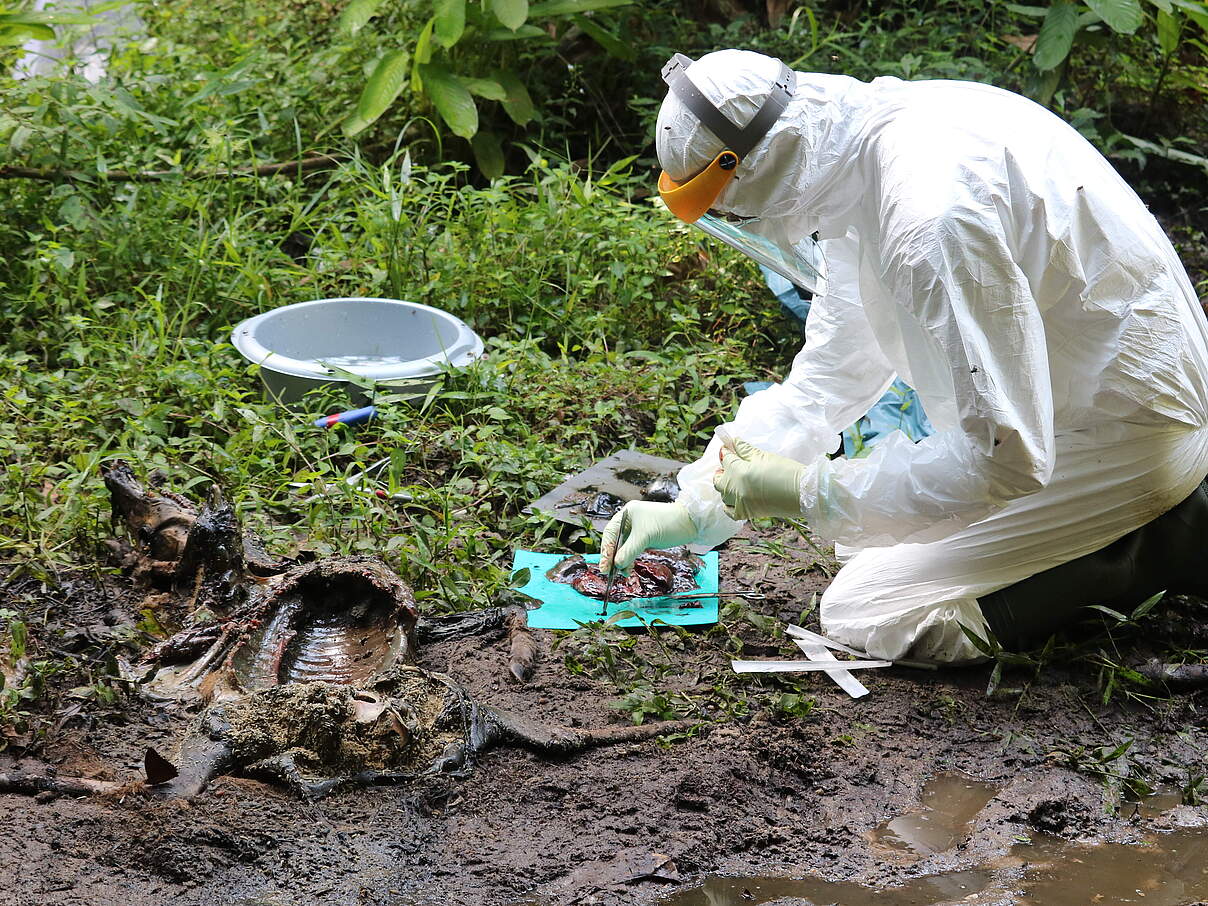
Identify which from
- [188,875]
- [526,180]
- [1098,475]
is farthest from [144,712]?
[526,180]

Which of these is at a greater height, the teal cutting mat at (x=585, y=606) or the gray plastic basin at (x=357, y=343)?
the gray plastic basin at (x=357, y=343)

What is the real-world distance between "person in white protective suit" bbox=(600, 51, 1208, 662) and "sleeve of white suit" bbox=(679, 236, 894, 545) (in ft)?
0.12

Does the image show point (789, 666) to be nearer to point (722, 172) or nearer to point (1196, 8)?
point (722, 172)

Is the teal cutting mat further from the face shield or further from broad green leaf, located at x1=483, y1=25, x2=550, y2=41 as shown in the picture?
broad green leaf, located at x1=483, y1=25, x2=550, y2=41

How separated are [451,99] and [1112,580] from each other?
359 centimetres

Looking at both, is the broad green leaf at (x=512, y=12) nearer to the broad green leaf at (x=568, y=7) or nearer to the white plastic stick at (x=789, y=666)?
the broad green leaf at (x=568, y=7)

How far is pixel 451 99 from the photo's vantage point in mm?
5227

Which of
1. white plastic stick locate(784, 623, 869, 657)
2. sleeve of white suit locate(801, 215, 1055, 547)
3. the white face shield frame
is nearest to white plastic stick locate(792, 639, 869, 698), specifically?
white plastic stick locate(784, 623, 869, 657)

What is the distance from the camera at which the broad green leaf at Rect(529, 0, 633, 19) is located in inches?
216

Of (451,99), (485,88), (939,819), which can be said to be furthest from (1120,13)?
(939,819)

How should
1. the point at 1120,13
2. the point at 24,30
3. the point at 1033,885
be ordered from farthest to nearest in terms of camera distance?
the point at 1120,13, the point at 24,30, the point at 1033,885

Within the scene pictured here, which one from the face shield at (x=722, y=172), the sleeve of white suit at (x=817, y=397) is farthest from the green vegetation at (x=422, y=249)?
the face shield at (x=722, y=172)

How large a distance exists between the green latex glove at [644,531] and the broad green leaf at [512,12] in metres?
2.89

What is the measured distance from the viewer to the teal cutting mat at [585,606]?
307cm
